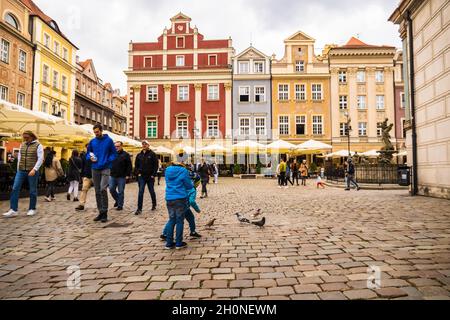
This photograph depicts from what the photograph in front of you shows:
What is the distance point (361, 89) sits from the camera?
37.8 metres

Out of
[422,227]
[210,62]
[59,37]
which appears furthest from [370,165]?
[59,37]

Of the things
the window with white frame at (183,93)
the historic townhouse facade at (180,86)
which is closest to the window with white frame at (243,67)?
the historic townhouse facade at (180,86)

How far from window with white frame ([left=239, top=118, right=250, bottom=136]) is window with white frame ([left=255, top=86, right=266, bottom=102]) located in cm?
289

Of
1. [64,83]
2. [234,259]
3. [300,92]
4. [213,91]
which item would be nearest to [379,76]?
[300,92]

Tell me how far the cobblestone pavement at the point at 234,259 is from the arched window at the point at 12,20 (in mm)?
26010

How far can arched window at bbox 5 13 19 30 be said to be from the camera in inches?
1001

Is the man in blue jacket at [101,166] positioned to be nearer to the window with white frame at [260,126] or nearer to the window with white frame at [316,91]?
the window with white frame at [260,126]

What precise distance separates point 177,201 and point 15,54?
2883 centimetres

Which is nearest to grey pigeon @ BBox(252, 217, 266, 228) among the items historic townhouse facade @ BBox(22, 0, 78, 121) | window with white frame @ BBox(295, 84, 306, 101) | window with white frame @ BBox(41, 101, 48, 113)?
historic townhouse facade @ BBox(22, 0, 78, 121)

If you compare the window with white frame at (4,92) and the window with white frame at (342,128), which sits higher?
the window with white frame at (4,92)

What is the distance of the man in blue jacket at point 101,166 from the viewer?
6.89 m

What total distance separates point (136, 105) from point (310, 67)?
2227 cm

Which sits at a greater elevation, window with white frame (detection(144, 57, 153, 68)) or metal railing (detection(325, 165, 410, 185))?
window with white frame (detection(144, 57, 153, 68))

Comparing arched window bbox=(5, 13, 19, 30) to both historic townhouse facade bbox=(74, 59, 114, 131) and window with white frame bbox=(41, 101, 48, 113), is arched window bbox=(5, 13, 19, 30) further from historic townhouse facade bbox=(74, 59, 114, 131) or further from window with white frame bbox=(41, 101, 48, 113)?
historic townhouse facade bbox=(74, 59, 114, 131)
